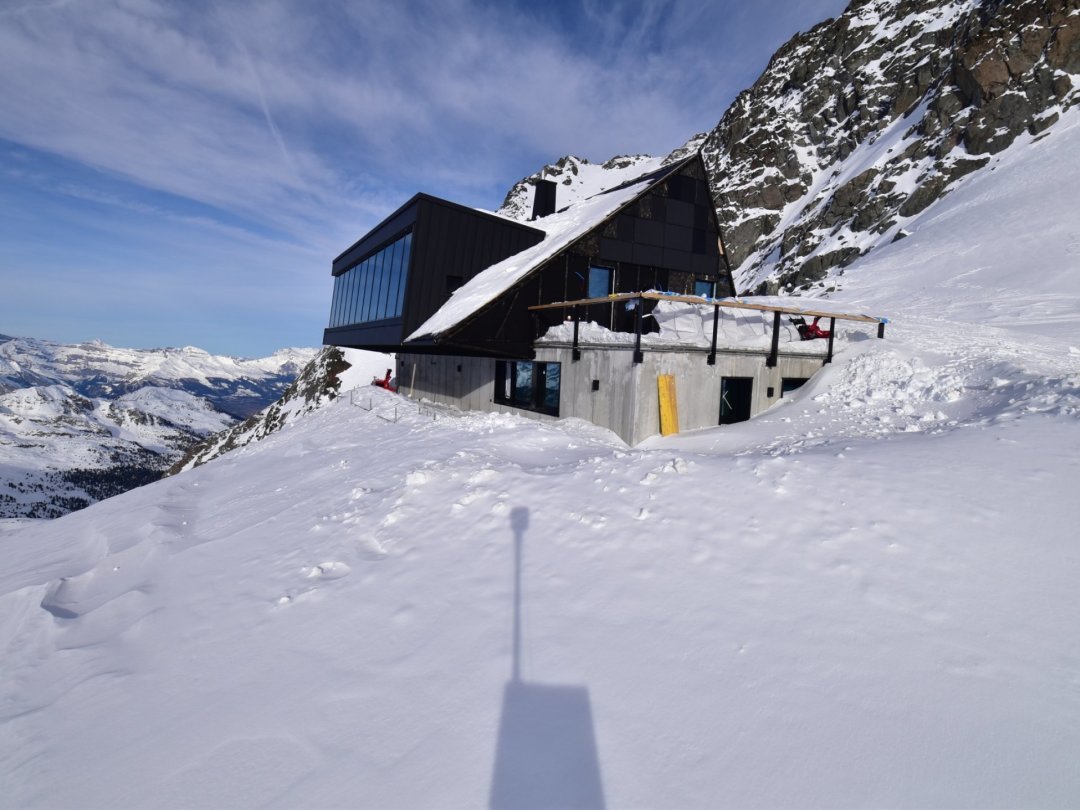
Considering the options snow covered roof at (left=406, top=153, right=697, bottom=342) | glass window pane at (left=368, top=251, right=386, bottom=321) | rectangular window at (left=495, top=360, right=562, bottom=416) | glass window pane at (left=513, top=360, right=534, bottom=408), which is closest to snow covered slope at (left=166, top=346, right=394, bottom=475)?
glass window pane at (left=368, top=251, right=386, bottom=321)

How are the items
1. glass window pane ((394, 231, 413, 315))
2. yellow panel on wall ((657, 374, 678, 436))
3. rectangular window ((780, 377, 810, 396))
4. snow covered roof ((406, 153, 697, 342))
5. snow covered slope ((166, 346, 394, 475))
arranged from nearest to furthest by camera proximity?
yellow panel on wall ((657, 374, 678, 436)) < rectangular window ((780, 377, 810, 396)) < snow covered roof ((406, 153, 697, 342)) < glass window pane ((394, 231, 413, 315)) < snow covered slope ((166, 346, 394, 475))

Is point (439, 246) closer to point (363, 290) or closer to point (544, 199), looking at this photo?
point (363, 290)

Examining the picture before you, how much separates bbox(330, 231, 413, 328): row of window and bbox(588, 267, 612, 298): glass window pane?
6158 millimetres

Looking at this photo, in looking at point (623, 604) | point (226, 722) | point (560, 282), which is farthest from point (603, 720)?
point (560, 282)

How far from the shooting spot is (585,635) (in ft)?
14.9

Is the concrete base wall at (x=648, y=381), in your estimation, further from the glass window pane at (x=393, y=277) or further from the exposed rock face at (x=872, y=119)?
the exposed rock face at (x=872, y=119)

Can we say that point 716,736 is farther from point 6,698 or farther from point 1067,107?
point 1067,107

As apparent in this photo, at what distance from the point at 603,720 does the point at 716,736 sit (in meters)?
0.75

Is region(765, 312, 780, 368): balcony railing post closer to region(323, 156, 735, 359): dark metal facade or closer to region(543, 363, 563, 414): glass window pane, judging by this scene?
region(323, 156, 735, 359): dark metal facade

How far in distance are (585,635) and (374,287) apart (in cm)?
1907

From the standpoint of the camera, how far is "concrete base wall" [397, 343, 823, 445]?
40.1 feet

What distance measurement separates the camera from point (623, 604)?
493cm

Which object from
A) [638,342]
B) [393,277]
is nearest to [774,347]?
[638,342]

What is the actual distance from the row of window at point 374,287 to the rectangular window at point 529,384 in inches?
173
